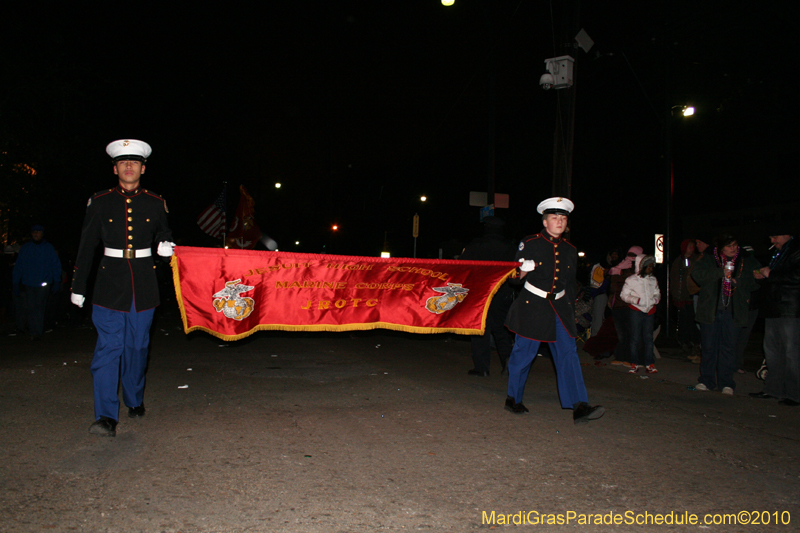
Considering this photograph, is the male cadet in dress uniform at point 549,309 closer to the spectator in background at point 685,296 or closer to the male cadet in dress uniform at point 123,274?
the male cadet in dress uniform at point 123,274

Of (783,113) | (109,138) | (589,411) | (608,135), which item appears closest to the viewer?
(589,411)

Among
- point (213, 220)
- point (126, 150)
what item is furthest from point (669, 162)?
point (213, 220)

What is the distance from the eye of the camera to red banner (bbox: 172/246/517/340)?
5.82 metres

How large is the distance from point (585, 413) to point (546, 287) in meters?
1.22

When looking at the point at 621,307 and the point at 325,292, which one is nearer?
the point at 325,292

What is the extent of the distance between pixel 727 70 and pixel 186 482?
13086 mm

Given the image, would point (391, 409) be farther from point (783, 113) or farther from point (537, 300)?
point (783, 113)

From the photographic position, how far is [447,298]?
689 centimetres

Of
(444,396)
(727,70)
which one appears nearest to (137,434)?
(444,396)

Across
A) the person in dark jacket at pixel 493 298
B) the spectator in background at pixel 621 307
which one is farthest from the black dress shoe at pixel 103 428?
the spectator in background at pixel 621 307

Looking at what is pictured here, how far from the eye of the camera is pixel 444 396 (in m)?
6.73

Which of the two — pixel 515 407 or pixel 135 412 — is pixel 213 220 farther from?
pixel 515 407

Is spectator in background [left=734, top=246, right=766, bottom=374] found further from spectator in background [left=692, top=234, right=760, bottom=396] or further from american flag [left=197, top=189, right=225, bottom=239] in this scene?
american flag [left=197, top=189, right=225, bottom=239]

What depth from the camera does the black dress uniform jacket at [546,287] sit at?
5.86m
